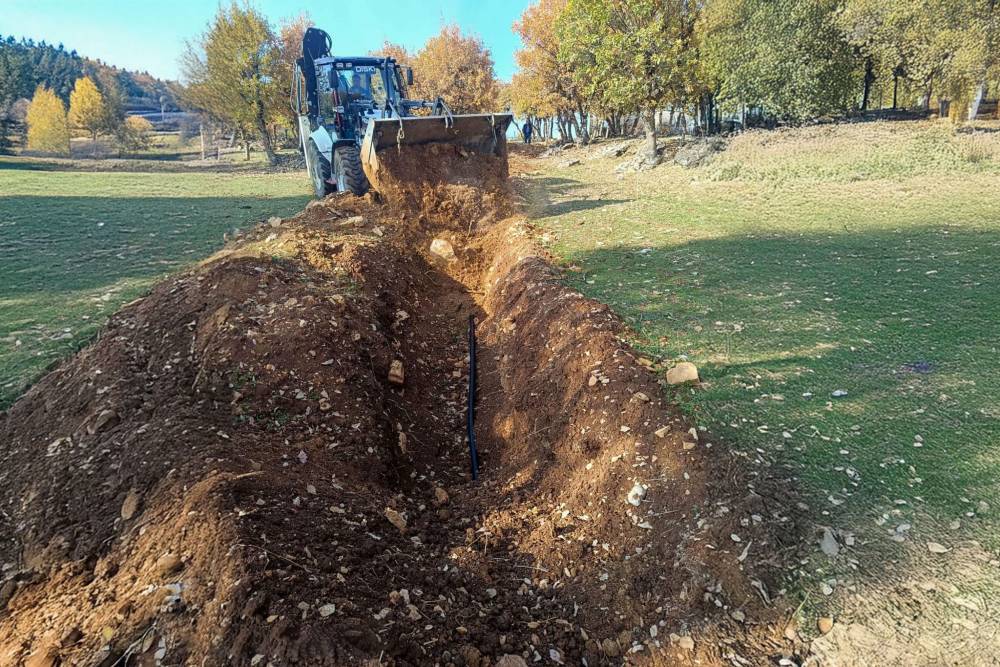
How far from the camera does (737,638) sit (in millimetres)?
2432

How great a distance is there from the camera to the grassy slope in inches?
125

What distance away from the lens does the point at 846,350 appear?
454 cm

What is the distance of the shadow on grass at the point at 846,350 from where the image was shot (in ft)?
10.4

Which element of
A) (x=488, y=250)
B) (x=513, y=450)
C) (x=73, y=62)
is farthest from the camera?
(x=73, y=62)

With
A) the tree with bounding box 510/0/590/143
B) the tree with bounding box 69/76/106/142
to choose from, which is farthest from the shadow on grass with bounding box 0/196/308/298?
the tree with bounding box 69/76/106/142

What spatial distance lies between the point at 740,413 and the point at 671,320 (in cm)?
171

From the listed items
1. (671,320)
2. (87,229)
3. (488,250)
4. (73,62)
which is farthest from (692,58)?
(73,62)

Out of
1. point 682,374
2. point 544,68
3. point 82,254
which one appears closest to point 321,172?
point 82,254

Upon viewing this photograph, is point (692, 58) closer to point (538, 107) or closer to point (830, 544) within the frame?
point (538, 107)

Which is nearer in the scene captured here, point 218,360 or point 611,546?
point 611,546

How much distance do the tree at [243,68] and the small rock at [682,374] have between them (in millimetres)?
30710

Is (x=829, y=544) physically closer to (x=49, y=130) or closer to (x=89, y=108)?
(x=89, y=108)

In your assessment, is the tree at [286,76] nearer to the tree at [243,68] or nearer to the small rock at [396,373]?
the tree at [243,68]

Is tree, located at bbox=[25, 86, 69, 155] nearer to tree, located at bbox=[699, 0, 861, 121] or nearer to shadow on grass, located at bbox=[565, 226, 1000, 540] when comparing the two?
tree, located at bbox=[699, 0, 861, 121]
